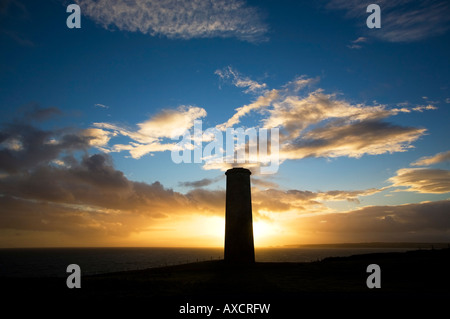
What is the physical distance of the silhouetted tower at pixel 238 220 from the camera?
64.8ft

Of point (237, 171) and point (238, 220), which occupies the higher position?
point (237, 171)

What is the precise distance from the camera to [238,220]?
65.5ft

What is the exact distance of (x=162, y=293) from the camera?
950cm

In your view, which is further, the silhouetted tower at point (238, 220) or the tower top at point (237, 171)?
the tower top at point (237, 171)

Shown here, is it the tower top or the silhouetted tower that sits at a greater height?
the tower top

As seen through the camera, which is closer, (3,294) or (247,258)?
(3,294)

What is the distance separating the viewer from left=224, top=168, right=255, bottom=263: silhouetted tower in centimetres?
1975

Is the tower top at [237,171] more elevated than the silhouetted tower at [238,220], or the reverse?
the tower top at [237,171]

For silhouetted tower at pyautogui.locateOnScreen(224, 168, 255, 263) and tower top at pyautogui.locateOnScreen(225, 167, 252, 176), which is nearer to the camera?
silhouetted tower at pyautogui.locateOnScreen(224, 168, 255, 263)

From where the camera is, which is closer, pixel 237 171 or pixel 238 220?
pixel 238 220
